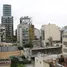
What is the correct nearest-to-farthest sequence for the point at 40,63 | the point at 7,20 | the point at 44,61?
the point at 44,61 < the point at 40,63 < the point at 7,20

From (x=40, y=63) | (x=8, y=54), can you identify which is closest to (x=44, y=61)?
(x=40, y=63)

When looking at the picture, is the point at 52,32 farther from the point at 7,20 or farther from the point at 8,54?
the point at 7,20

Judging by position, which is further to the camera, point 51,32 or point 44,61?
point 51,32

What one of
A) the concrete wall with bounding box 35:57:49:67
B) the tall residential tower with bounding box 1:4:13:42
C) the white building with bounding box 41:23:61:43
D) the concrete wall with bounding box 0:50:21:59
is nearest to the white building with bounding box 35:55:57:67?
the concrete wall with bounding box 35:57:49:67

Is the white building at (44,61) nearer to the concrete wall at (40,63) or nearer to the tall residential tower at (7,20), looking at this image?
the concrete wall at (40,63)

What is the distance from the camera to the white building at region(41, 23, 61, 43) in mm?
35156

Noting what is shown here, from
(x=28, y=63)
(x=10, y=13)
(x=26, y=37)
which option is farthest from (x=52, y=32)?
(x=10, y=13)

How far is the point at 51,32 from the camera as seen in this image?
35.2 meters

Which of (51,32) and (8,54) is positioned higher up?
(51,32)

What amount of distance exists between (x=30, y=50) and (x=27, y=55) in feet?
2.51

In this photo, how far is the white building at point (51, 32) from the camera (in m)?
35.2

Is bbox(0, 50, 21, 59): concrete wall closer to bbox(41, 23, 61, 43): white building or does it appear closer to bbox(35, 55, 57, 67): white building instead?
bbox(35, 55, 57, 67): white building

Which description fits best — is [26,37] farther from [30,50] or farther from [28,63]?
[28,63]

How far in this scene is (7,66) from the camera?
16359mm
